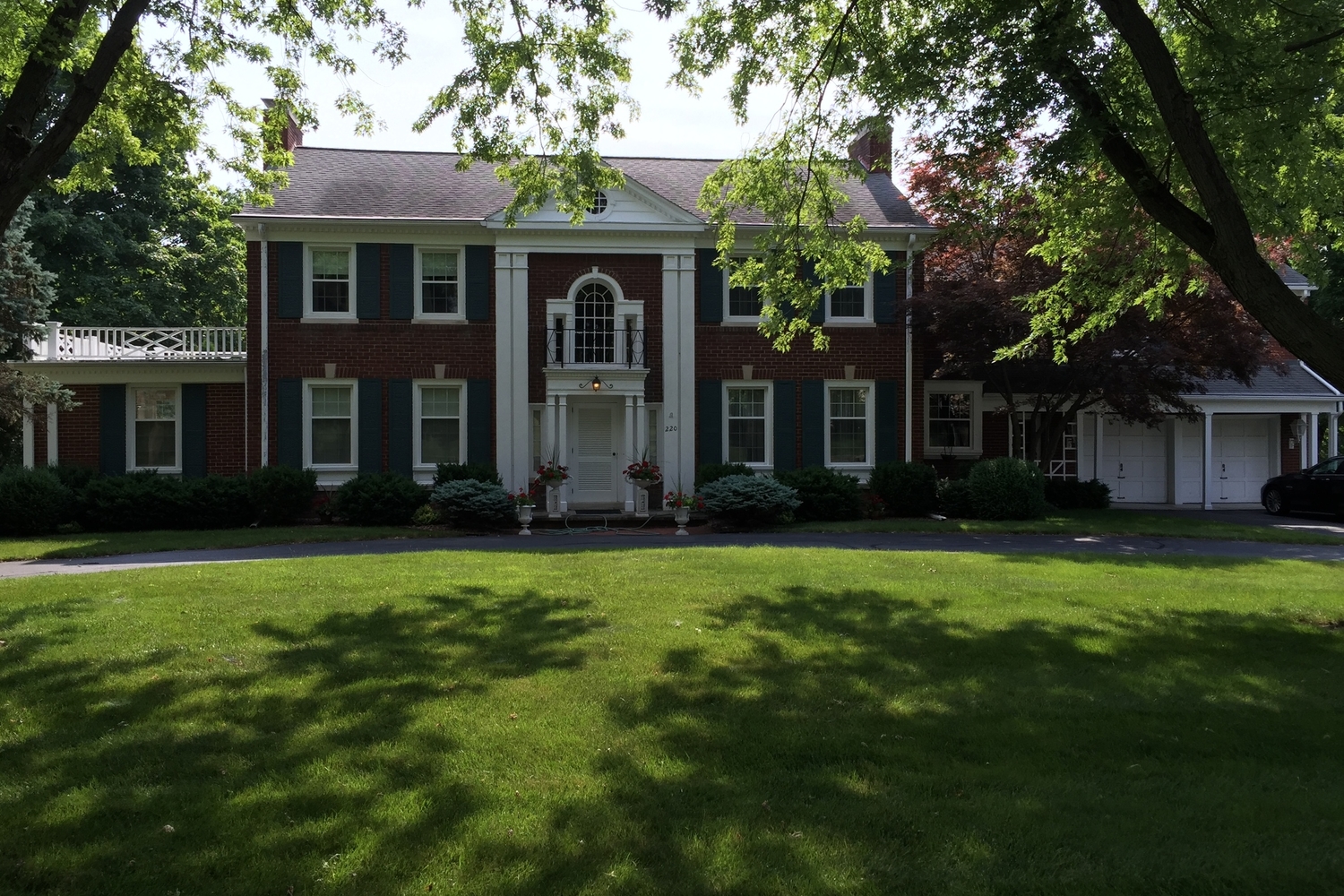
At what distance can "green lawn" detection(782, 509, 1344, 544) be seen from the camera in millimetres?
16359

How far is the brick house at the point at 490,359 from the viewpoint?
61.4ft

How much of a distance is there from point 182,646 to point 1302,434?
26.7m

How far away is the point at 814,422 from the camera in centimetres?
1988

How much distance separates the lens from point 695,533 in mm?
16828

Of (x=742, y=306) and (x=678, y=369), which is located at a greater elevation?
(x=742, y=306)

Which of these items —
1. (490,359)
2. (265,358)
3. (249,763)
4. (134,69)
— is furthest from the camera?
(490,359)

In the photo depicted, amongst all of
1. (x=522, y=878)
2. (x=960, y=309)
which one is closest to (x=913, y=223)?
(x=960, y=309)

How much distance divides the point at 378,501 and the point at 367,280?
14.9 ft

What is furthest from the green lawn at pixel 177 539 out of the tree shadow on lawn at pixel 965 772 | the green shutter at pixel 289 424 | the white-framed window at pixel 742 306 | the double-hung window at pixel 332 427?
the tree shadow on lawn at pixel 965 772

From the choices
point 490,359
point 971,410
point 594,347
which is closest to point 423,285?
point 490,359

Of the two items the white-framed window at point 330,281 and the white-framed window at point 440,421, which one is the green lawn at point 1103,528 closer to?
the white-framed window at point 440,421

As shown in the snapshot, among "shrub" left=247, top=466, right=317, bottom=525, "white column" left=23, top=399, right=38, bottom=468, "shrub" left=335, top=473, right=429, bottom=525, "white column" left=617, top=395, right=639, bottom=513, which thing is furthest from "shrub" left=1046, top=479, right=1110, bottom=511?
"white column" left=23, top=399, right=38, bottom=468

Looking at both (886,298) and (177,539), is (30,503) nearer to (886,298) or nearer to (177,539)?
(177,539)

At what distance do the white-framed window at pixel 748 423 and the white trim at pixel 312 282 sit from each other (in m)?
7.65
